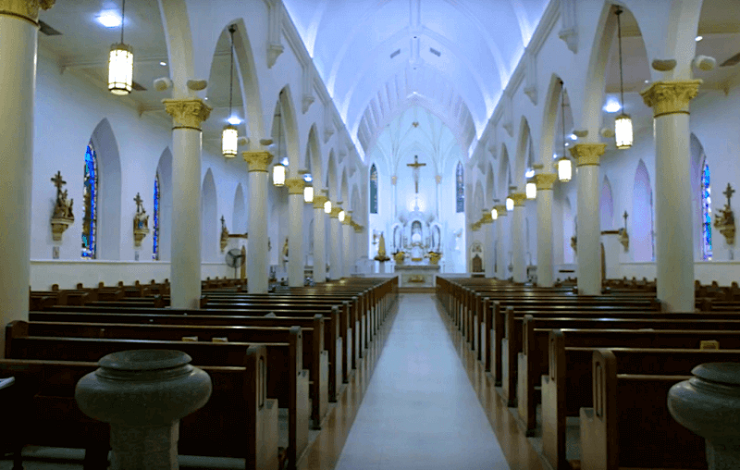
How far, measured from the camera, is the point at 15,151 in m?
4.34

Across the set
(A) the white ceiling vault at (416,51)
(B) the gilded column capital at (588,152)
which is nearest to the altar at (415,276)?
(A) the white ceiling vault at (416,51)

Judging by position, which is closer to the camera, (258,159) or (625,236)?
(258,159)

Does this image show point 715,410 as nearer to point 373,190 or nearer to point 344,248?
point 344,248

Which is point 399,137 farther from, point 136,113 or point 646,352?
point 646,352

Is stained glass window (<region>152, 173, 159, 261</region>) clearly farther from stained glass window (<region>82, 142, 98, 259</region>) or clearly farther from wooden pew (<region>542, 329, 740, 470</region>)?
wooden pew (<region>542, 329, 740, 470</region>)

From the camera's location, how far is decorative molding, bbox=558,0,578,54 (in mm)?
11011

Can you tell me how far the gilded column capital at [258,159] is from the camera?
11.9 meters

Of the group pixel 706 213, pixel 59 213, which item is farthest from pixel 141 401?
pixel 706 213

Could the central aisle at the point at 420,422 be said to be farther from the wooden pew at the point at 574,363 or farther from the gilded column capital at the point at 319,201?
the gilded column capital at the point at 319,201

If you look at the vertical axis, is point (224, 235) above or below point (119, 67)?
below

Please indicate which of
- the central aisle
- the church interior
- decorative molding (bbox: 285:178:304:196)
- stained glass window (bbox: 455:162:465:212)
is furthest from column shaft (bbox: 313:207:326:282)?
stained glass window (bbox: 455:162:465:212)

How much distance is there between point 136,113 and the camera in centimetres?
1598

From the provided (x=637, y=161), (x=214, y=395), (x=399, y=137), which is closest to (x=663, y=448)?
(x=214, y=395)

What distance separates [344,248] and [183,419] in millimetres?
23694
